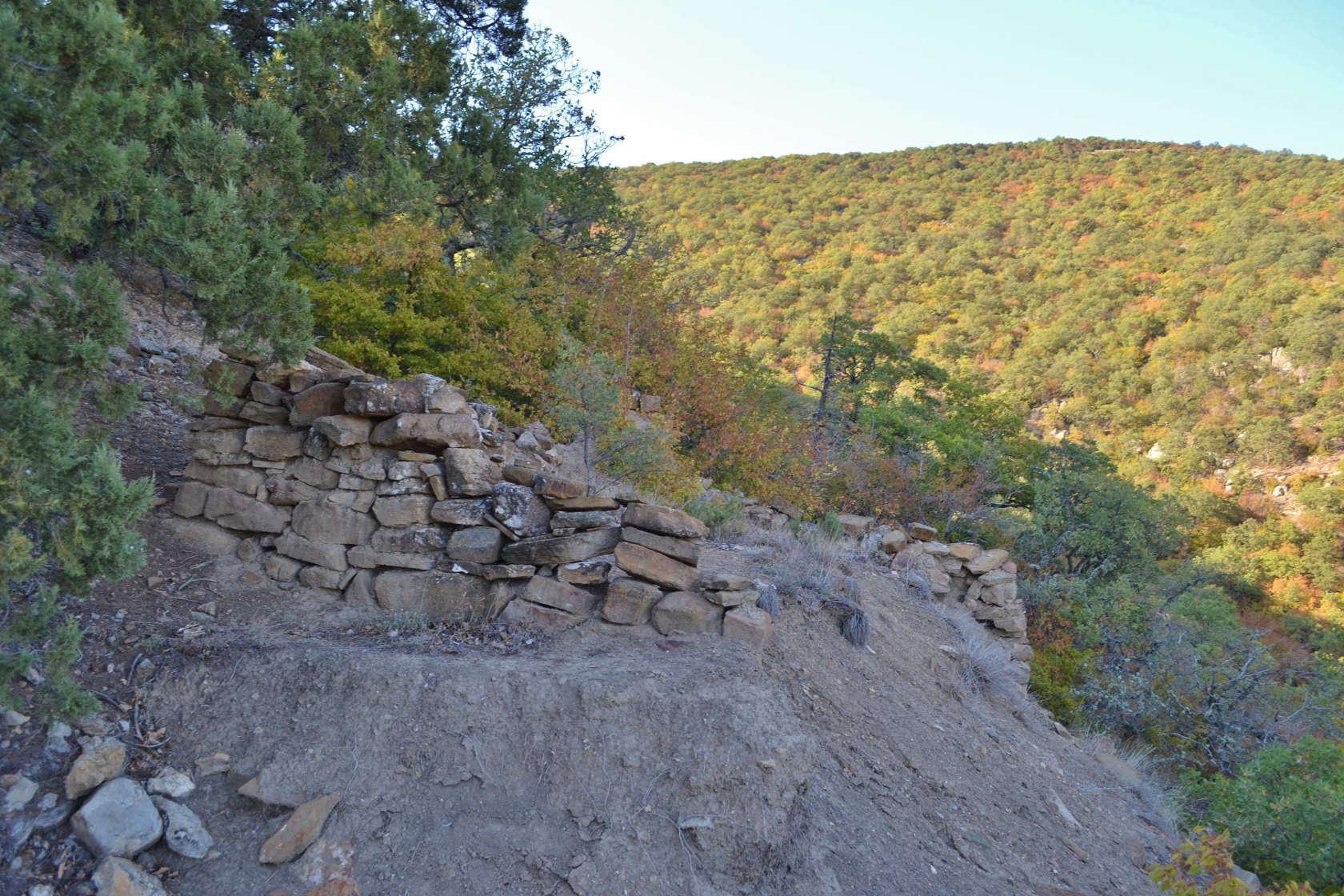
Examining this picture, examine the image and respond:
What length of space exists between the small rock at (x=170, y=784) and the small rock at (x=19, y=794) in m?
0.43

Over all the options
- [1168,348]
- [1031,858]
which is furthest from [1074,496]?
[1168,348]

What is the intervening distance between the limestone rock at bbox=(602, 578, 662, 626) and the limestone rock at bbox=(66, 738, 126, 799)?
2.55m

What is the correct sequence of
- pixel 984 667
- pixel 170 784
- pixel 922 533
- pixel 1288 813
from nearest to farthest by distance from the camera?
pixel 170 784, pixel 1288 813, pixel 984 667, pixel 922 533

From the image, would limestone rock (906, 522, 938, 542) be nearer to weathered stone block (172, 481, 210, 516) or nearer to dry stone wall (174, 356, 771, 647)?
dry stone wall (174, 356, 771, 647)

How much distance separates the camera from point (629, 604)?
4.96 m

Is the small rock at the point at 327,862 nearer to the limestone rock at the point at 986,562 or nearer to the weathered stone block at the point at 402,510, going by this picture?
the weathered stone block at the point at 402,510

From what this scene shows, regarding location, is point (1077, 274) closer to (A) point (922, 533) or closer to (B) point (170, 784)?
(A) point (922, 533)

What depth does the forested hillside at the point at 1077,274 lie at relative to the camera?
95.0ft

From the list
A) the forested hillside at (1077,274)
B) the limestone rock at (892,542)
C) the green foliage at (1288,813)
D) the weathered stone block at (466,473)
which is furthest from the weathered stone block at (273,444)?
the forested hillside at (1077,274)

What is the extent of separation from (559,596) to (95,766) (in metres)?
2.43

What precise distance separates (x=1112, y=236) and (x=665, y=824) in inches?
1795

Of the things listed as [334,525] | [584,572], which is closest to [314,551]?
[334,525]

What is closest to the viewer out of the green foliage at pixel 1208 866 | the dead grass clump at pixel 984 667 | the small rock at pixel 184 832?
the small rock at pixel 184 832

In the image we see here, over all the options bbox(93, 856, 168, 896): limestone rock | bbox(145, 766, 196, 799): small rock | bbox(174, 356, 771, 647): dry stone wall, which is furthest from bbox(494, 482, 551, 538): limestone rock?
bbox(93, 856, 168, 896): limestone rock
